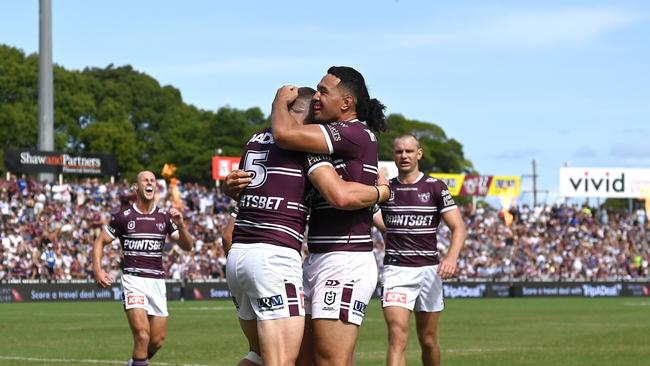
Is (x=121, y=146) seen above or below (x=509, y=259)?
above

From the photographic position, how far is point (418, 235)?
46.3ft

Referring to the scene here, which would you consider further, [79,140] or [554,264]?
[79,140]

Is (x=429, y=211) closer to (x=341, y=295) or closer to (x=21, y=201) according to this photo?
(x=341, y=295)

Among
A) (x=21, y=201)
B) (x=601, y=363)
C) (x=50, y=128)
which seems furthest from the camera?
(x=50, y=128)

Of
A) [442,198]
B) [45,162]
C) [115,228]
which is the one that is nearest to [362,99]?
[442,198]

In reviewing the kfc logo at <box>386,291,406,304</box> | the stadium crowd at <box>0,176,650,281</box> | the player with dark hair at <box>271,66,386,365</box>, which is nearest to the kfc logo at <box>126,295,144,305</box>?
the kfc logo at <box>386,291,406,304</box>

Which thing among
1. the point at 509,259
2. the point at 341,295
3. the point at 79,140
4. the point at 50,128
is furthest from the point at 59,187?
the point at 79,140

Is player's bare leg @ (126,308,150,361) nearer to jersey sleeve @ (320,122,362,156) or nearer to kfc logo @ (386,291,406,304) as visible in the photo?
kfc logo @ (386,291,406,304)

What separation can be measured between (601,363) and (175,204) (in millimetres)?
35786

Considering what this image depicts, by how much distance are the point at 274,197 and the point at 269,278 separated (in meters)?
0.55

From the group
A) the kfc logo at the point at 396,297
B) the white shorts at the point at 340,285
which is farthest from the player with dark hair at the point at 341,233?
the kfc logo at the point at 396,297

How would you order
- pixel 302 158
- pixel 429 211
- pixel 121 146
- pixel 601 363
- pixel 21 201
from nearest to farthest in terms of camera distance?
pixel 302 158 < pixel 429 211 < pixel 601 363 < pixel 21 201 < pixel 121 146

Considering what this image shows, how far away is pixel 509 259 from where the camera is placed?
190ft

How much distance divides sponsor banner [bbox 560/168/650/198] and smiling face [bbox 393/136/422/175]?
213ft
